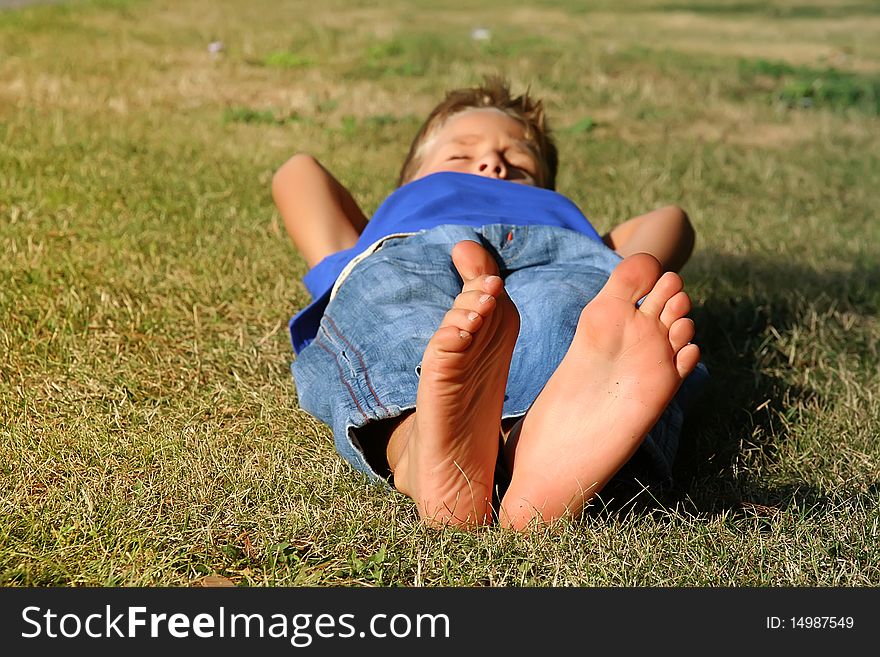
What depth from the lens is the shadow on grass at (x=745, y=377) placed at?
210 cm

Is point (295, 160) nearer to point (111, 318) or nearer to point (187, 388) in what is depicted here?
point (111, 318)

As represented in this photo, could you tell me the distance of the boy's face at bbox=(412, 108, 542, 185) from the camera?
312 centimetres

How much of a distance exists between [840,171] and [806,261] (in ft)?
5.60

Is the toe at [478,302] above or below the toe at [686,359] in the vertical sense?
above

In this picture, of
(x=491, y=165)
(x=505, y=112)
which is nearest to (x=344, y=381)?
(x=491, y=165)

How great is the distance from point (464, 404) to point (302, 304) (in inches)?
58.2

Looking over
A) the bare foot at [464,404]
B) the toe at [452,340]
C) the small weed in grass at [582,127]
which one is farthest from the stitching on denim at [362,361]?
the small weed in grass at [582,127]

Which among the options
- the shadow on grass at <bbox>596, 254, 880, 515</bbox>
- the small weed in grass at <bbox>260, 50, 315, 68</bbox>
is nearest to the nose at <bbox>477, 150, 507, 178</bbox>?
the shadow on grass at <bbox>596, 254, 880, 515</bbox>

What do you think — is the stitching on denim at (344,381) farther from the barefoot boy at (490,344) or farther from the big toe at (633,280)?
the big toe at (633,280)

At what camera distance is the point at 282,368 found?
A: 2691 millimetres

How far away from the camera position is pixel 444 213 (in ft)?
9.10

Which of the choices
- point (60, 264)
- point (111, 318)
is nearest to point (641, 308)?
point (111, 318)

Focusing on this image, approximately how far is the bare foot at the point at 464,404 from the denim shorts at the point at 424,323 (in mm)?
178

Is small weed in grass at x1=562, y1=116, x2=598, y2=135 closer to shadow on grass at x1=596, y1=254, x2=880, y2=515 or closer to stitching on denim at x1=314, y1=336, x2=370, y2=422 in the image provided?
shadow on grass at x1=596, y1=254, x2=880, y2=515
